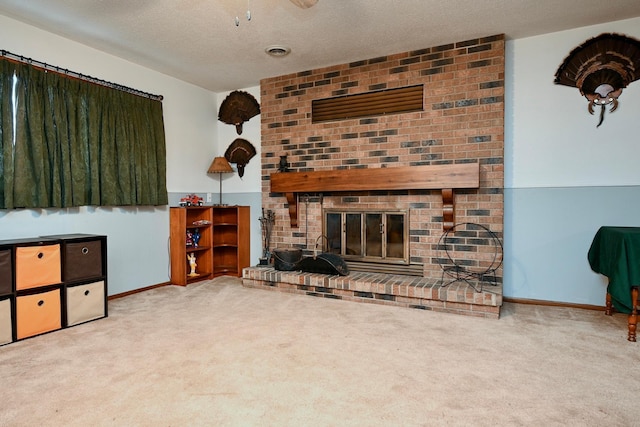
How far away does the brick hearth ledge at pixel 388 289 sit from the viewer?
10.3 ft

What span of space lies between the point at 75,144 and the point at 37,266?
1140mm

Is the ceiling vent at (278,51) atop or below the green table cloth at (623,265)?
atop

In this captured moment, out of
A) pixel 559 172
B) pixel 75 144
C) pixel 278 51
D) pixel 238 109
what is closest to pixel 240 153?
pixel 238 109

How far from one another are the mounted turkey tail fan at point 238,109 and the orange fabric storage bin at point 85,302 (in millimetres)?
2626

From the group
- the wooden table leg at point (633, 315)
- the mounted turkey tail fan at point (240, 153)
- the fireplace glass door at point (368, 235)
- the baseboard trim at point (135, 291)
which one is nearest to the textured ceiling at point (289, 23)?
the mounted turkey tail fan at point (240, 153)

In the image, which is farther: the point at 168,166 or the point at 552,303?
the point at 168,166

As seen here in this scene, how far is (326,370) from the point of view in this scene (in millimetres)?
2172

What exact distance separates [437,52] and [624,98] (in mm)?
1604

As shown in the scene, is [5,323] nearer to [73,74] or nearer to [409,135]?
[73,74]

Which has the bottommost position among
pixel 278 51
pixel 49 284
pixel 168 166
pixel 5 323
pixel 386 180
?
pixel 5 323

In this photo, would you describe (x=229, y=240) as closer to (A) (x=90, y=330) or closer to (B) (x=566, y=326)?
(A) (x=90, y=330)

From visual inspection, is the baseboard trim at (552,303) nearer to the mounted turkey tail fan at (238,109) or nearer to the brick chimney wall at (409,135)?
the brick chimney wall at (409,135)

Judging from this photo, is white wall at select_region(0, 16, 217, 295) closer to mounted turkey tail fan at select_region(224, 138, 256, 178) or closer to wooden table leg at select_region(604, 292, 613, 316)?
mounted turkey tail fan at select_region(224, 138, 256, 178)

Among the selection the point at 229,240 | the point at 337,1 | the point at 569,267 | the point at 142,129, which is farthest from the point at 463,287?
the point at 142,129
